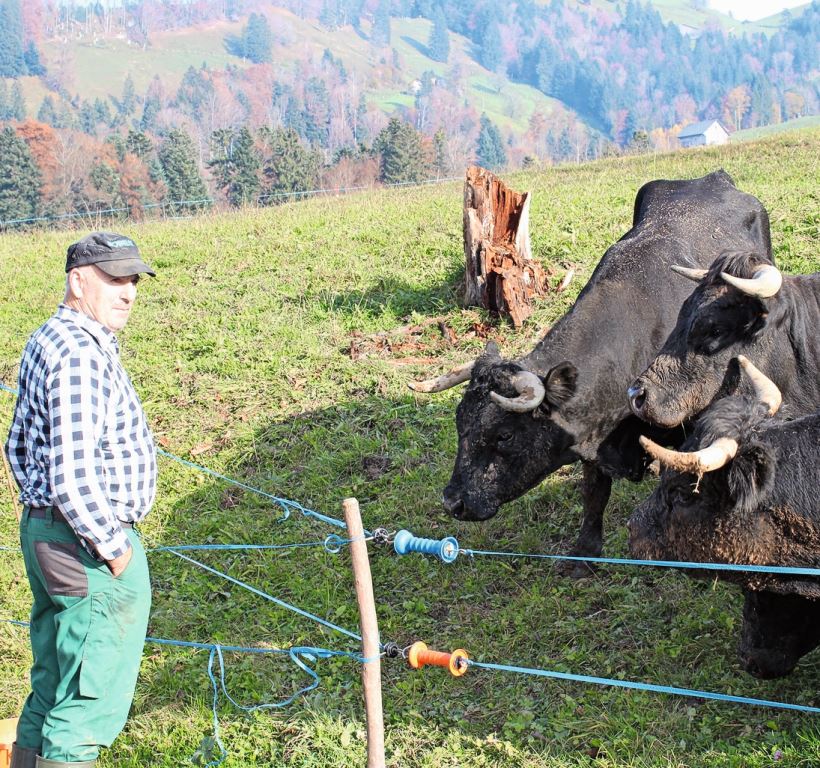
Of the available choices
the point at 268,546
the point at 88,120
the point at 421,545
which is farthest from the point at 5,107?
the point at 421,545

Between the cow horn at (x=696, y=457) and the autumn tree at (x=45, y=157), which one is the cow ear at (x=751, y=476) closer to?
the cow horn at (x=696, y=457)

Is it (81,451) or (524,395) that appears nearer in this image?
(81,451)

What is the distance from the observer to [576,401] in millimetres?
6730

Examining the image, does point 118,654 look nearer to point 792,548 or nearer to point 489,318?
point 792,548

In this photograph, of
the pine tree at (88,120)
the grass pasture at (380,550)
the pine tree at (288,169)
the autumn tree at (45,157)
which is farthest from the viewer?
the pine tree at (88,120)

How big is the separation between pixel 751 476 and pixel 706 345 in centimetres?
200

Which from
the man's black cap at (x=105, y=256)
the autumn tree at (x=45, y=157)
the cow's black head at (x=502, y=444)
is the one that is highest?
the man's black cap at (x=105, y=256)

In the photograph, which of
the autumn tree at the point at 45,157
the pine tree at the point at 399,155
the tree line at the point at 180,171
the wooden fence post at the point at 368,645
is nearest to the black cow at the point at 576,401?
the wooden fence post at the point at 368,645

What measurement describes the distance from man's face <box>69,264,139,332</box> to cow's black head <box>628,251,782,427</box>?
3329 mm

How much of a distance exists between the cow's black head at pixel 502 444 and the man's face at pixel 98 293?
2.94 meters

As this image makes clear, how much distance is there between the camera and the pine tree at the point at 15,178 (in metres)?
53.3

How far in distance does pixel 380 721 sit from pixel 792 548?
209 cm

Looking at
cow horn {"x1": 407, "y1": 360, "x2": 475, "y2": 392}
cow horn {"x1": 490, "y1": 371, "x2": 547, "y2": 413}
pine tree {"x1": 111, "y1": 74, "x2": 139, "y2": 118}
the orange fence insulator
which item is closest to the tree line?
cow horn {"x1": 407, "y1": 360, "x2": 475, "y2": 392}

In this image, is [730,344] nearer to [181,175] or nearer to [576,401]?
[576,401]
